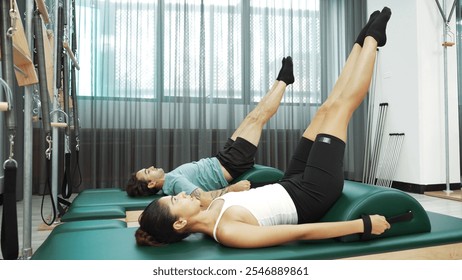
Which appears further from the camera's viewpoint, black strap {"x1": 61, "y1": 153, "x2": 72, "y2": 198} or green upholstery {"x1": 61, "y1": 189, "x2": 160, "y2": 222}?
black strap {"x1": 61, "y1": 153, "x2": 72, "y2": 198}

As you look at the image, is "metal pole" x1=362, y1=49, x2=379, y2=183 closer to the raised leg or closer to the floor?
the floor

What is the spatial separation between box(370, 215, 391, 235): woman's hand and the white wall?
2.71 meters

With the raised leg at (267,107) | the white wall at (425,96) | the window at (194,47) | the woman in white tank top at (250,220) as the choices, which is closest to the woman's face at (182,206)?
the woman in white tank top at (250,220)

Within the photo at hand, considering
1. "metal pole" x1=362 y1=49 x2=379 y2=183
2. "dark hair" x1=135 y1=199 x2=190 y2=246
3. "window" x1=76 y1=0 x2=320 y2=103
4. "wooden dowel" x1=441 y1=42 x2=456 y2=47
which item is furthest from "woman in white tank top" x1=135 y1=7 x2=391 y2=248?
"metal pole" x1=362 y1=49 x2=379 y2=183

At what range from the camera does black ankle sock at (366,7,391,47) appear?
1764 mm

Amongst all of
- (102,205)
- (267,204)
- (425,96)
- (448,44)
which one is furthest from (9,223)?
(448,44)

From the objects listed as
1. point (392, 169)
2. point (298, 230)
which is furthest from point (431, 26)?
point (298, 230)

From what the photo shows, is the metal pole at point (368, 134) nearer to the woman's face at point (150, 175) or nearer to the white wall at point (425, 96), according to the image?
the white wall at point (425, 96)

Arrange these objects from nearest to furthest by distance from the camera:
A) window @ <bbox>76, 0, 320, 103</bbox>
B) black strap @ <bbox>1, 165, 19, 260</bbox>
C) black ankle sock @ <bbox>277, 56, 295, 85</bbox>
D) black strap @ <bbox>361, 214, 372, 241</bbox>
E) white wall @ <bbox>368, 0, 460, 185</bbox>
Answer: black strap @ <bbox>1, 165, 19, 260</bbox> < black strap @ <bbox>361, 214, 372, 241</bbox> < black ankle sock @ <bbox>277, 56, 295, 85</bbox> < white wall @ <bbox>368, 0, 460, 185</bbox> < window @ <bbox>76, 0, 320, 103</bbox>

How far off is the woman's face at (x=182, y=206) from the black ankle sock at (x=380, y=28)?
1208 mm

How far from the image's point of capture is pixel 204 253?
123 centimetres

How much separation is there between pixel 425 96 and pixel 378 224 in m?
2.89

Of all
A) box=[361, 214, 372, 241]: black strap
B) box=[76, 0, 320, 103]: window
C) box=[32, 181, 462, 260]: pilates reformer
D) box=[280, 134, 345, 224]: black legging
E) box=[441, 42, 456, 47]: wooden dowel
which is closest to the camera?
box=[32, 181, 462, 260]: pilates reformer

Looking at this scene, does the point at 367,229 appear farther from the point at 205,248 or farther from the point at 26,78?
the point at 26,78
